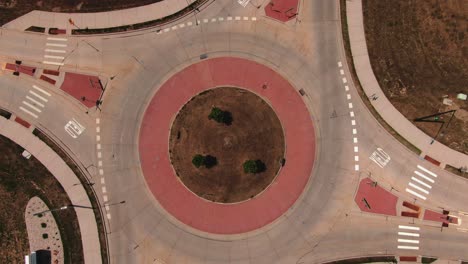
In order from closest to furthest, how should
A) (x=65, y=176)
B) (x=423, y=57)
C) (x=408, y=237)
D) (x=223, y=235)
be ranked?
(x=408, y=237), (x=223, y=235), (x=65, y=176), (x=423, y=57)

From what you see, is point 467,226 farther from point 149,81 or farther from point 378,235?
point 149,81

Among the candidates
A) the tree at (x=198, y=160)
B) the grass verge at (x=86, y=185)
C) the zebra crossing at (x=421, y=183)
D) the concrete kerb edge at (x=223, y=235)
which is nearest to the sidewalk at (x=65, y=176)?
the grass verge at (x=86, y=185)

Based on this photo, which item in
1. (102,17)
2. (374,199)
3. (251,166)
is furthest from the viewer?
(102,17)

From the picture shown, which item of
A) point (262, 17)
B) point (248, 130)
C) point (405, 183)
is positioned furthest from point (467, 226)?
point (262, 17)

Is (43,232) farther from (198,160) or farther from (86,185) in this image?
(198,160)

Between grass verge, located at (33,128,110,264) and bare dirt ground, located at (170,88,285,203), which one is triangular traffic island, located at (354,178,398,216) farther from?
grass verge, located at (33,128,110,264)

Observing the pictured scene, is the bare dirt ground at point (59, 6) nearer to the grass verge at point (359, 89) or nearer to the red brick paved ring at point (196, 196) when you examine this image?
the red brick paved ring at point (196, 196)

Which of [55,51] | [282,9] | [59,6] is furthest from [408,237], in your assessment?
[59,6]

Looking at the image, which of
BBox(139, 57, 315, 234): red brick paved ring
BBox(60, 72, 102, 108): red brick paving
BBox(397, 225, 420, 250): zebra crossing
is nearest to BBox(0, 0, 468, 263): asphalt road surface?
BBox(397, 225, 420, 250): zebra crossing
